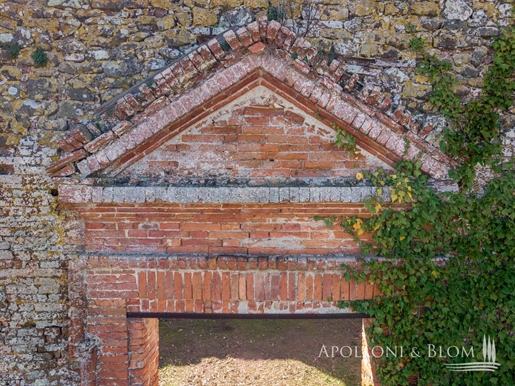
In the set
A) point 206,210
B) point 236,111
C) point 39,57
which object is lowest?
point 206,210

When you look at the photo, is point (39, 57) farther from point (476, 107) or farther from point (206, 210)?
point (476, 107)

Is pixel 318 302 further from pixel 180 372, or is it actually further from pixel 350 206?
pixel 180 372

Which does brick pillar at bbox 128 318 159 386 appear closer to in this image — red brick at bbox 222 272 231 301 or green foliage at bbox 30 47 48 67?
red brick at bbox 222 272 231 301

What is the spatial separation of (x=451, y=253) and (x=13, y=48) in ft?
14.5

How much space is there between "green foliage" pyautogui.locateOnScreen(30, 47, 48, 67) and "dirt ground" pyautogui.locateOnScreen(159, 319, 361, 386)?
18.1ft

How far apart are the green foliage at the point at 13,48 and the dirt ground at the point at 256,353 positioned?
5609 millimetres

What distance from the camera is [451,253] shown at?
374cm

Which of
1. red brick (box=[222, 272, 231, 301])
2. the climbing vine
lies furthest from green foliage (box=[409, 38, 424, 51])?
red brick (box=[222, 272, 231, 301])

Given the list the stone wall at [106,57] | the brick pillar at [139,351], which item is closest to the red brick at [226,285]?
the brick pillar at [139,351]

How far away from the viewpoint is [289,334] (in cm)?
831

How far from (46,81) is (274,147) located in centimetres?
221

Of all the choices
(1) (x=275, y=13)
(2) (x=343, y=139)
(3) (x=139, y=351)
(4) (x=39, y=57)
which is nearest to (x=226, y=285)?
(3) (x=139, y=351)

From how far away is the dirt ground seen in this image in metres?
7.02

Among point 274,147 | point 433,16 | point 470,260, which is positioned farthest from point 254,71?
point 470,260
